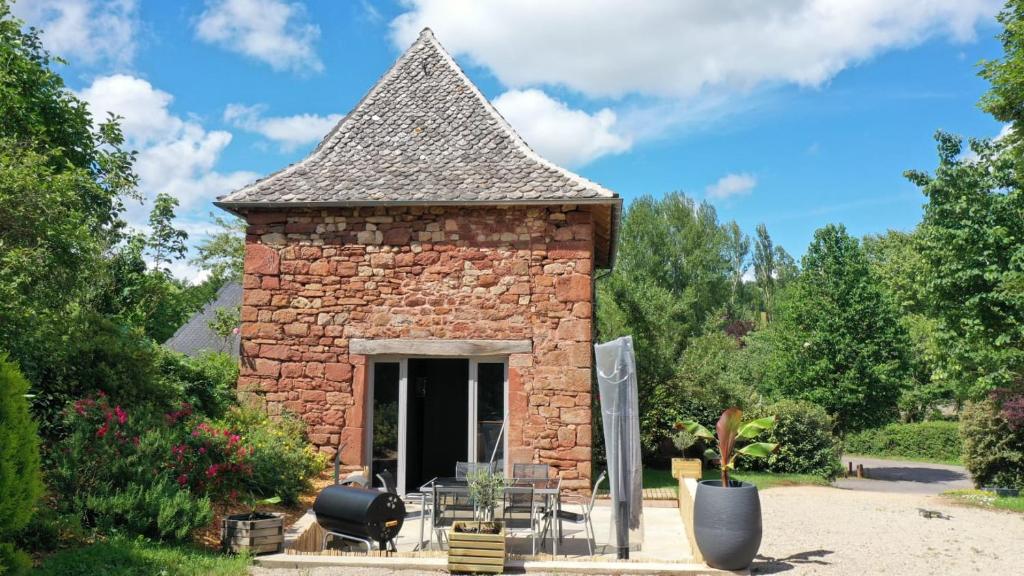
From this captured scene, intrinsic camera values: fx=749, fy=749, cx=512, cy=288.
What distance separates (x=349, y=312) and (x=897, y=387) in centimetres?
2023

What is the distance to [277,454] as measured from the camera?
9453 millimetres

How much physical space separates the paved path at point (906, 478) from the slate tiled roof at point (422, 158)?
13071 mm

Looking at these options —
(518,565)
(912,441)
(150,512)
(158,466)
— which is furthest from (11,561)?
(912,441)

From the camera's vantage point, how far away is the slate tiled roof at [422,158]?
10828 mm

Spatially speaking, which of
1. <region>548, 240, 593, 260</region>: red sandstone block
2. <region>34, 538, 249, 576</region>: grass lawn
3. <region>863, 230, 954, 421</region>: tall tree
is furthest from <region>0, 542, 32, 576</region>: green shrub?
<region>863, 230, 954, 421</region>: tall tree

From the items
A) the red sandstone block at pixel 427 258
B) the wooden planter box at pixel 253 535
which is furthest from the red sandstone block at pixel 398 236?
the wooden planter box at pixel 253 535

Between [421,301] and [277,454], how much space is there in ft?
9.60

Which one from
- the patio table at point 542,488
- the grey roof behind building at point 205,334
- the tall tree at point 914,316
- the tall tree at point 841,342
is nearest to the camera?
the patio table at point 542,488

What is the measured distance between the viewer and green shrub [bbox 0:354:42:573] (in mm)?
5016

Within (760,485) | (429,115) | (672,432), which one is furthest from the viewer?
(672,432)

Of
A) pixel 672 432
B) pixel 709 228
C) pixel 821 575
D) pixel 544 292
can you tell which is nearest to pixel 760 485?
pixel 672 432

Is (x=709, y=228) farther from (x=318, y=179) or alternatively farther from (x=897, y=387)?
(x=318, y=179)

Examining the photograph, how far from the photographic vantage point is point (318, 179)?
11.5 metres

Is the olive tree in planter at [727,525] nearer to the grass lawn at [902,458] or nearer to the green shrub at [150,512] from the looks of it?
the green shrub at [150,512]
